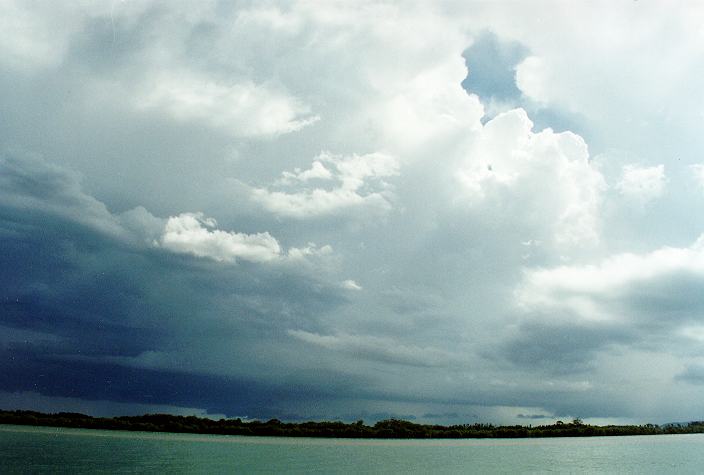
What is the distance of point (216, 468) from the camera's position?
2808 inches

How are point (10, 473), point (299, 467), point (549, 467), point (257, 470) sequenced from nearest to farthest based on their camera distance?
1. point (10, 473)
2. point (257, 470)
3. point (299, 467)
4. point (549, 467)

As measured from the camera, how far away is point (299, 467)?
246 ft

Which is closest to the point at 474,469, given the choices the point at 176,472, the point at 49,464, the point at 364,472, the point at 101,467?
the point at 364,472

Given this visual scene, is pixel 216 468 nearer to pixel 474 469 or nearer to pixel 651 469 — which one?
pixel 474 469

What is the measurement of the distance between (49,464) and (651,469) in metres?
83.4

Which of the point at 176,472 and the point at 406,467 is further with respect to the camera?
the point at 406,467

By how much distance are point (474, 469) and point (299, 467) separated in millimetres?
25963

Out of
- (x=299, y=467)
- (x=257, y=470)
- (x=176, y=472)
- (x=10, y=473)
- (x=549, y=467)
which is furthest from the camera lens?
(x=549, y=467)

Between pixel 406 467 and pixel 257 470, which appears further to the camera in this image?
pixel 406 467

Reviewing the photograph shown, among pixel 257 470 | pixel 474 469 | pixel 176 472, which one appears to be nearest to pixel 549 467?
pixel 474 469

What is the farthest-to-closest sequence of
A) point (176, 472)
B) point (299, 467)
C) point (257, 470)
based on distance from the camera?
point (299, 467)
point (257, 470)
point (176, 472)

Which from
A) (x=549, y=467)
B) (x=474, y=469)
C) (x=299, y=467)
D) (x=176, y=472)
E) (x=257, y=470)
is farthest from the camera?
(x=549, y=467)

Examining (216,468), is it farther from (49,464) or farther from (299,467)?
(49,464)

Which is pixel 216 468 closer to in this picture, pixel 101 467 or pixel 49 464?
pixel 101 467
